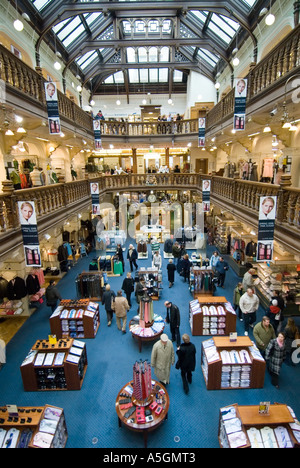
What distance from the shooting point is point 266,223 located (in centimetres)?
678

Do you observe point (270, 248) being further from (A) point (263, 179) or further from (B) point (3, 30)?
(B) point (3, 30)

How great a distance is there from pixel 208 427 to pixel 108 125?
18103 mm

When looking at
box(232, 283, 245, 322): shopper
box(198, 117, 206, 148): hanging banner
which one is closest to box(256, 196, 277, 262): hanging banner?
box(232, 283, 245, 322): shopper

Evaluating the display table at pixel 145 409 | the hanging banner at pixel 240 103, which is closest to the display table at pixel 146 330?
the display table at pixel 145 409

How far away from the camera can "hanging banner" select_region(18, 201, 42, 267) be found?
6988mm

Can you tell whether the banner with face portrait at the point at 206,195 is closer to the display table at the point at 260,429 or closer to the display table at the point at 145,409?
the display table at the point at 145,409

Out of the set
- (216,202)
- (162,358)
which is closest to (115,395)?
(162,358)

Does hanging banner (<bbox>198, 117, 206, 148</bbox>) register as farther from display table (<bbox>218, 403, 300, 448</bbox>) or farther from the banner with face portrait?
display table (<bbox>218, 403, 300, 448</bbox>)

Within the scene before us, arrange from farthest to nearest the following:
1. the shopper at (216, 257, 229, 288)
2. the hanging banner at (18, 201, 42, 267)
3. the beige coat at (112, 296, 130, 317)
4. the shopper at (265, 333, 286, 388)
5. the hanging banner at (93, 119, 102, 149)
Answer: the hanging banner at (93, 119, 102, 149), the shopper at (216, 257, 229, 288), the beige coat at (112, 296, 130, 317), the hanging banner at (18, 201, 42, 267), the shopper at (265, 333, 286, 388)

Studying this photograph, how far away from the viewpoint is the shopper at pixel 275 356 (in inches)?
257

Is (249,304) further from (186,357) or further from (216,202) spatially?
(216,202)

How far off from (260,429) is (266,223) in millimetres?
4265

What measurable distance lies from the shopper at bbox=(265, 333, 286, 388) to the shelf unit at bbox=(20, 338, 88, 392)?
186 inches

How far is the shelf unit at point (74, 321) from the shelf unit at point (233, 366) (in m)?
3.92
